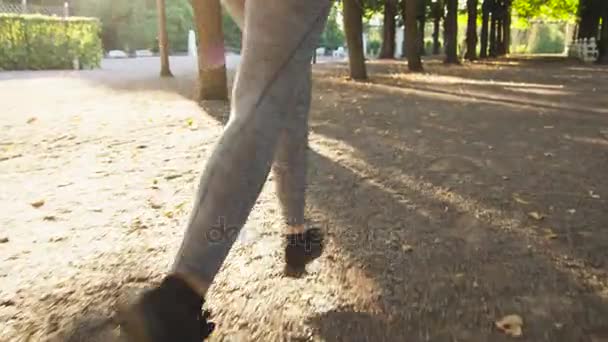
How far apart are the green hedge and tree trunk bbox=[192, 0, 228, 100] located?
1217 centimetres

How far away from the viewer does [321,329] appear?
1.96 m

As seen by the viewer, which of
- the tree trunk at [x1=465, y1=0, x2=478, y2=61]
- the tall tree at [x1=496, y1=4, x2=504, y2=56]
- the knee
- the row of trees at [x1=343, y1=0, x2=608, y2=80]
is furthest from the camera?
the tall tree at [x1=496, y1=4, x2=504, y2=56]

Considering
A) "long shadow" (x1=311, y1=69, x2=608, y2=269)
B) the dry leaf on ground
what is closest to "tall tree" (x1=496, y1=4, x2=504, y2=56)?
"long shadow" (x1=311, y1=69, x2=608, y2=269)

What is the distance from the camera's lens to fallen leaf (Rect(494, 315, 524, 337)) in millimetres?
1934

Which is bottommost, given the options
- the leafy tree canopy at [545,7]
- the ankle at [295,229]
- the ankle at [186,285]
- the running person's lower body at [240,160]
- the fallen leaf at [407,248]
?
the fallen leaf at [407,248]

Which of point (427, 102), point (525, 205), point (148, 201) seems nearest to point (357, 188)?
point (525, 205)

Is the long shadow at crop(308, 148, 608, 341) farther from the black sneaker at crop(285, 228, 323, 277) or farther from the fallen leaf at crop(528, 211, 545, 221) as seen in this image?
the fallen leaf at crop(528, 211, 545, 221)

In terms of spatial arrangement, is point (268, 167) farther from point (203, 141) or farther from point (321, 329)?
point (203, 141)

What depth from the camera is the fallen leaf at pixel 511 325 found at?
1.93 meters

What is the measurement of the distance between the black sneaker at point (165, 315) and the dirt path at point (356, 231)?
1.76ft

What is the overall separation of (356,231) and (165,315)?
71.4 inches

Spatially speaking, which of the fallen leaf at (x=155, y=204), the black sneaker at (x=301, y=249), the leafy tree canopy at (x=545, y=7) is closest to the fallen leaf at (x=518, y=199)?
the black sneaker at (x=301, y=249)

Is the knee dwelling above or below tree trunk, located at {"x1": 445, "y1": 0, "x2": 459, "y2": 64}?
below

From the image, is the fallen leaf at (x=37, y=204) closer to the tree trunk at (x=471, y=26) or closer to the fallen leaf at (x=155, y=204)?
the fallen leaf at (x=155, y=204)
